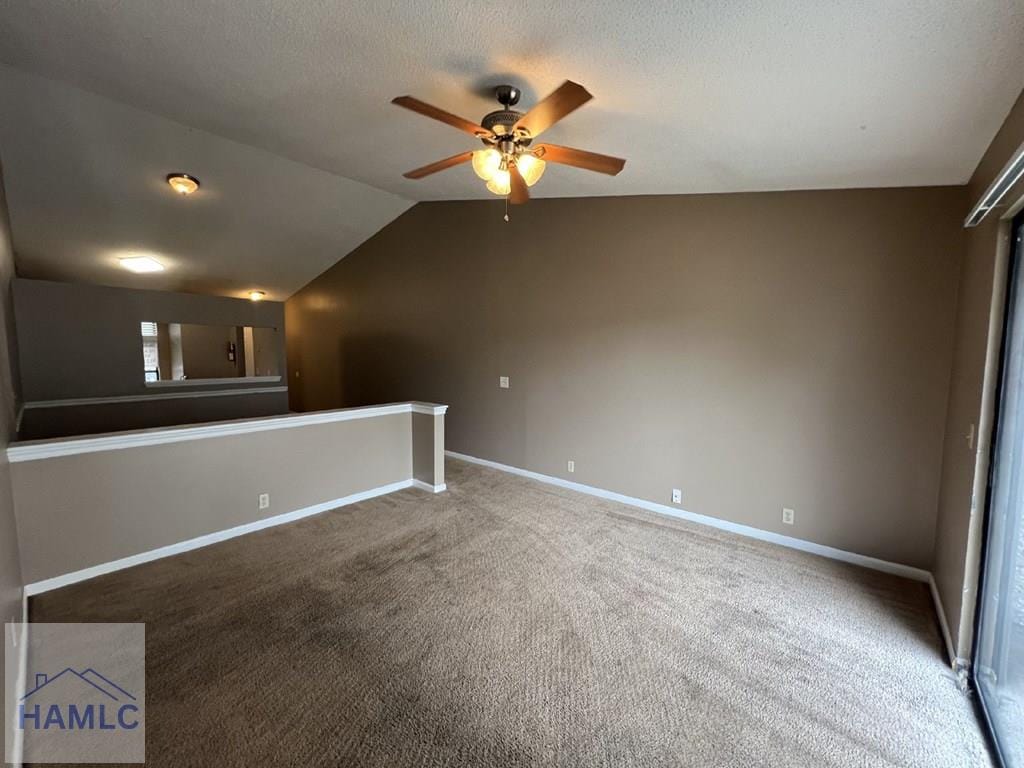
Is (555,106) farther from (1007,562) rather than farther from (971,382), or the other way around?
(1007,562)

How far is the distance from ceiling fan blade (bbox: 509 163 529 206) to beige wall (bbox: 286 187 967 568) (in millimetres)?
1760

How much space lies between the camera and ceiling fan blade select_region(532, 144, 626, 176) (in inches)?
84.0

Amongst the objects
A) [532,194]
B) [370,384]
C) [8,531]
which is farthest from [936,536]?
[370,384]

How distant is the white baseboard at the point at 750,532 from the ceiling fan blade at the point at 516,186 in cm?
286

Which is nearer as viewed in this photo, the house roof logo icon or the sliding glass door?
the sliding glass door

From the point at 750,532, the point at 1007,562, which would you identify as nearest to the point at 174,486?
the point at 750,532

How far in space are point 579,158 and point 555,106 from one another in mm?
421

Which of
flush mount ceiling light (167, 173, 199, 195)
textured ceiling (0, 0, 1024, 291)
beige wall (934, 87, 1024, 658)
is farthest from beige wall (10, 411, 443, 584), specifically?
beige wall (934, 87, 1024, 658)

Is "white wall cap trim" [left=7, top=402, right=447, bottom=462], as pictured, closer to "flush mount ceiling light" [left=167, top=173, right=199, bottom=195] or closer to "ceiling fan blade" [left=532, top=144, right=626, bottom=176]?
"flush mount ceiling light" [left=167, top=173, right=199, bottom=195]

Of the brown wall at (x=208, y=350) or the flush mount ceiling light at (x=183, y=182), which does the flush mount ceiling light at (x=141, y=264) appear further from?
the brown wall at (x=208, y=350)

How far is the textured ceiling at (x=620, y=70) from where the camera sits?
1.52 m

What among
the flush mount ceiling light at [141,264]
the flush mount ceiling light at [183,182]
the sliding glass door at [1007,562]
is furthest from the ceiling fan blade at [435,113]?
the flush mount ceiling light at [141,264]

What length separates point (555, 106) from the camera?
1.81 metres

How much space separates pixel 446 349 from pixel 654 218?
2.90 metres
